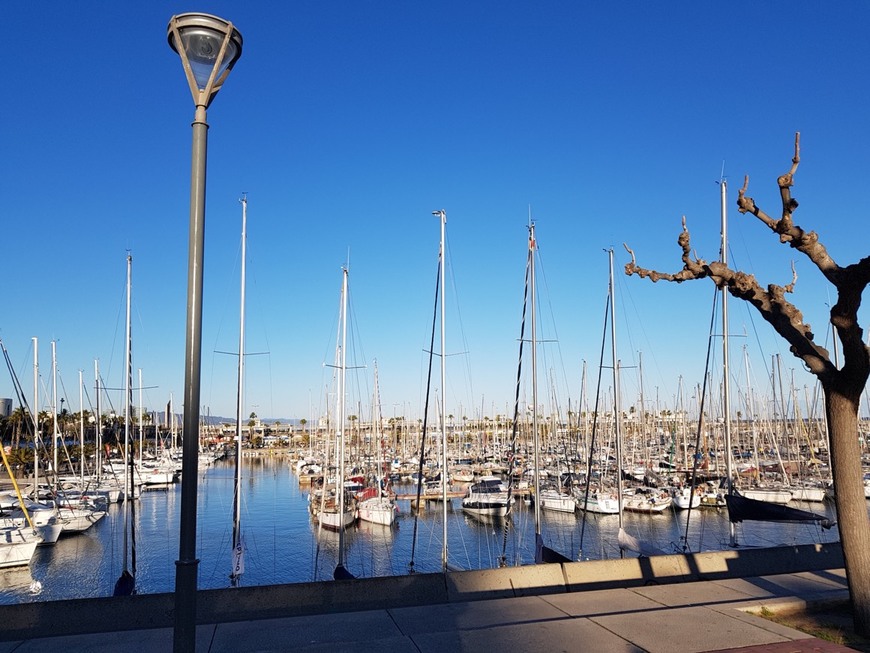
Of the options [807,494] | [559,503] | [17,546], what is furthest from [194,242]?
[807,494]

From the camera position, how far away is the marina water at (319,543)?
94.3 ft

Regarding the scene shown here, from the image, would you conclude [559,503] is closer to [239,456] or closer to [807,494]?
[807,494]

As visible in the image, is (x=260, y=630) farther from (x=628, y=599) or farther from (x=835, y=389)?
(x=835, y=389)

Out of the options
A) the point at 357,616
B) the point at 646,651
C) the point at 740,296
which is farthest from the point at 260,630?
the point at 740,296

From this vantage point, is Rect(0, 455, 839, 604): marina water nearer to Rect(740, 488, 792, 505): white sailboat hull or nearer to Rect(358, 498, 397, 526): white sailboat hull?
Rect(358, 498, 397, 526): white sailboat hull

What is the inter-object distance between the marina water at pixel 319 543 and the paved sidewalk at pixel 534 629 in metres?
13.3

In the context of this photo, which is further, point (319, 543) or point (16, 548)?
point (319, 543)

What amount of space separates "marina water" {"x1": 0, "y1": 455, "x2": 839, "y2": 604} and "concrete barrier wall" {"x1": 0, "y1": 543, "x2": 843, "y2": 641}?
1020 centimetres

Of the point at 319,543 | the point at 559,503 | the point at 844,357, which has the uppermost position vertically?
the point at 844,357

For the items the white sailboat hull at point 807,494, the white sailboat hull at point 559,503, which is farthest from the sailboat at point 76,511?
the white sailboat hull at point 807,494

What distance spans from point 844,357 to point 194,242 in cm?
741

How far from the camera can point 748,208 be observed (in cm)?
882

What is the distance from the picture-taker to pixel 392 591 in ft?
32.7

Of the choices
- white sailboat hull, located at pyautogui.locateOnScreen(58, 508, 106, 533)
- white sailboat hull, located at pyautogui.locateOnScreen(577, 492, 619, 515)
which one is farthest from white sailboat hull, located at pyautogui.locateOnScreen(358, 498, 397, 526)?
white sailboat hull, located at pyautogui.locateOnScreen(58, 508, 106, 533)
